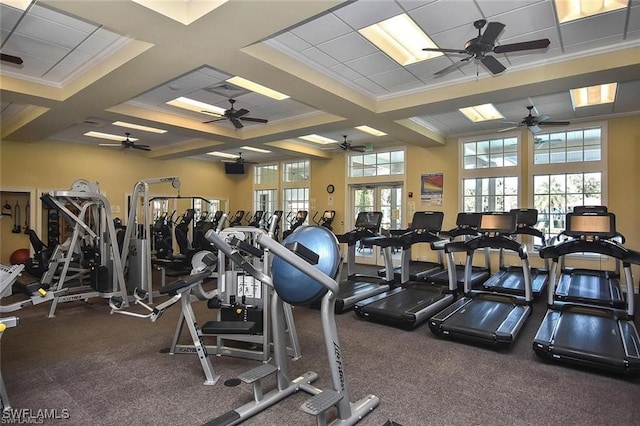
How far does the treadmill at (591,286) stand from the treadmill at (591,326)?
0.11 meters

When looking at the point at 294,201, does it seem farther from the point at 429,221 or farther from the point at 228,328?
the point at 228,328

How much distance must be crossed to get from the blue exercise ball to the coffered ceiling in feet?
6.18

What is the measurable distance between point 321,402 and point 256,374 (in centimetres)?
59

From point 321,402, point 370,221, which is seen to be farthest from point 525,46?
point 370,221

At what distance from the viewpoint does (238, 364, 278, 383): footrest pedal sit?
2.46 m

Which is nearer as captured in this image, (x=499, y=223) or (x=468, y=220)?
(x=499, y=223)

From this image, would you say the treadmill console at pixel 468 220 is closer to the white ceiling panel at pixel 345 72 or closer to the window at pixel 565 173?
the window at pixel 565 173

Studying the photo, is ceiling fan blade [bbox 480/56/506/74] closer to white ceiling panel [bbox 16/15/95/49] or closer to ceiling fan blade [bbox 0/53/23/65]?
white ceiling panel [bbox 16/15/95/49]

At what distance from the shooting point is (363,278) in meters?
6.71

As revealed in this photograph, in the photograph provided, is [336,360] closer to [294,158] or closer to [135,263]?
[135,263]

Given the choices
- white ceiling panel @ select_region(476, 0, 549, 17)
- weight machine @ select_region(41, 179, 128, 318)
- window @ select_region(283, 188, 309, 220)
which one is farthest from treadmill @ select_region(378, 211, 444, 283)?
window @ select_region(283, 188, 309, 220)

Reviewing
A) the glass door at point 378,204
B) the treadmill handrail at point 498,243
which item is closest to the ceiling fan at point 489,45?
the treadmill handrail at point 498,243

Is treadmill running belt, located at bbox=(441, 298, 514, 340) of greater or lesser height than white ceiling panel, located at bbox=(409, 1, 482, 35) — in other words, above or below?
below

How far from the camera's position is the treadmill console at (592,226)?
4488 millimetres
